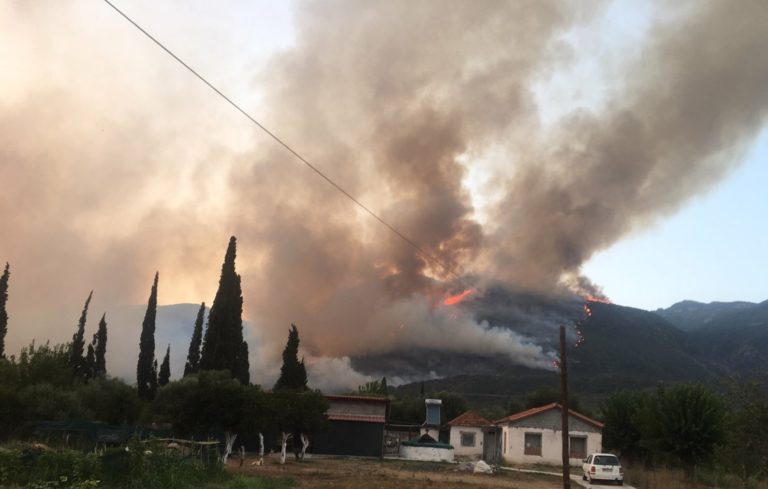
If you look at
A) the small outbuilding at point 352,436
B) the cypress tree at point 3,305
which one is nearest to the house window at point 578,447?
the small outbuilding at point 352,436

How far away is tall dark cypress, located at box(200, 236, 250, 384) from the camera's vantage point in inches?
2451

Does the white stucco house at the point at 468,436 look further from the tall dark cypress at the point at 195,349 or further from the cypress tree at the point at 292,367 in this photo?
the tall dark cypress at the point at 195,349

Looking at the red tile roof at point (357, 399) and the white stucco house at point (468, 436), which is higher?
the red tile roof at point (357, 399)

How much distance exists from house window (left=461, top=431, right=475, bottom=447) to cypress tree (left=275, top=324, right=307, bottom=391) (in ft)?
70.9

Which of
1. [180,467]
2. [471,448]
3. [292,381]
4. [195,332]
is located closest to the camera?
[180,467]

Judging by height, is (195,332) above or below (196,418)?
above

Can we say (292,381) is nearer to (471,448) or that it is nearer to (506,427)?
(471,448)

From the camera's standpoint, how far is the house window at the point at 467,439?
64938mm

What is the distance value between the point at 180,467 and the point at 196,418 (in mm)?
17999

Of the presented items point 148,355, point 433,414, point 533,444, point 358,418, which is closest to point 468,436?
point 533,444

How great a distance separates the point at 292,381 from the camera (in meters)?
74.4

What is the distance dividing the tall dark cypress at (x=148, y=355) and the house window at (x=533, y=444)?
47515 millimetres

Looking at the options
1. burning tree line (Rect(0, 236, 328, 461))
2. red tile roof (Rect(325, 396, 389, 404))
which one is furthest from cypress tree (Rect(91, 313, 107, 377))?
red tile roof (Rect(325, 396, 389, 404))

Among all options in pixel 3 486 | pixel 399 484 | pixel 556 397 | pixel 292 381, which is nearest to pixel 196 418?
pixel 399 484
